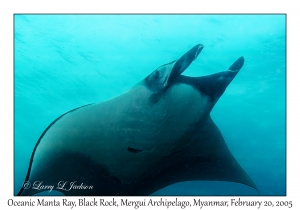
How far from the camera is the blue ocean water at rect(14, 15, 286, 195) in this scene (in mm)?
9352

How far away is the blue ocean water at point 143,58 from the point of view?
935 cm

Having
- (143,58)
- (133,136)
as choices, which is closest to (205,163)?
(133,136)

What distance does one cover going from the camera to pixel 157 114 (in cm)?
286

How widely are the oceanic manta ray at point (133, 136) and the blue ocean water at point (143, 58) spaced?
6.96 m

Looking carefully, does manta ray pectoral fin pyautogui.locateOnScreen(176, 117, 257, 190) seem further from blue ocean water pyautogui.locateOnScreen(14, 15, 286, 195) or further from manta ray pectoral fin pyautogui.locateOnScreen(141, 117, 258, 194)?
blue ocean water pyautogui.locateOnScreen(14, 15, 286, 195)

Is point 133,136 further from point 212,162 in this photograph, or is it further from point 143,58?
point 143,58

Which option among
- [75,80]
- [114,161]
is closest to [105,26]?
[75,80]

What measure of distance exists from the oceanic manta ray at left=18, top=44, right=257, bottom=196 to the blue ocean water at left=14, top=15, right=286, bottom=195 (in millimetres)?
6960

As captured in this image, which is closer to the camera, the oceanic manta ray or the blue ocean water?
the oceanic manta ray

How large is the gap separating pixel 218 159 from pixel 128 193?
1.63m

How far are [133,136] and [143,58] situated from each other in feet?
30.0

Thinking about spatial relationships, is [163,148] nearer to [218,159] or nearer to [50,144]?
[218,159]

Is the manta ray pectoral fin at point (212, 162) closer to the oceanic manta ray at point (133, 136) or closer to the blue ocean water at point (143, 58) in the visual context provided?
the oceanic manta ray at point (133, 136)

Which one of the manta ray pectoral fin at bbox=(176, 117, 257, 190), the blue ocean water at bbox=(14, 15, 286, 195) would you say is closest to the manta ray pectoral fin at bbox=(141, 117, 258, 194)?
the manta ray pectoral fin at bbox=(176, 117, 257, 190)
